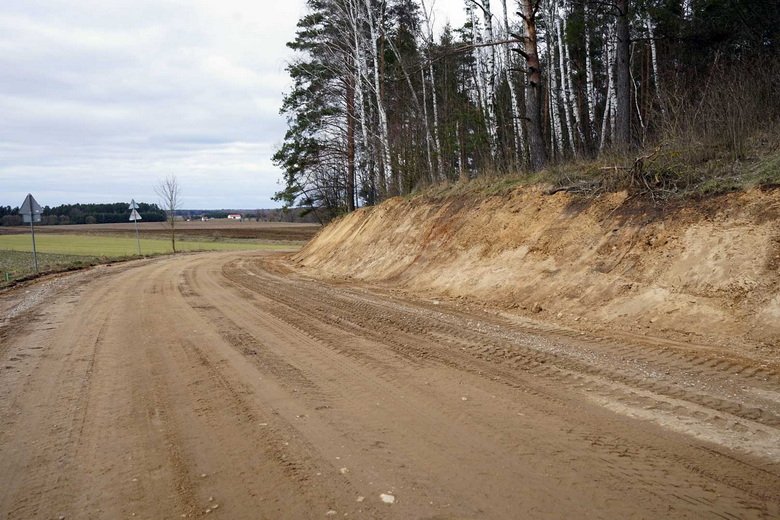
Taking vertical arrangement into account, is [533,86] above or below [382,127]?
below

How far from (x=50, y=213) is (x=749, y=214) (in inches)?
6556

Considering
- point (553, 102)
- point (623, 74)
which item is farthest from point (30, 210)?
point (623, 74)

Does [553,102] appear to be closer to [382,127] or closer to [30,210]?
[382,127]

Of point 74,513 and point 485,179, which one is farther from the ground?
point 485,179

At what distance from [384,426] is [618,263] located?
239 inches

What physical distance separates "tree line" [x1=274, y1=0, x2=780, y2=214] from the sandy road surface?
253 inches

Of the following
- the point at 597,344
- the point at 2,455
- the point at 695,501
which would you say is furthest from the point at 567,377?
the point at 2,455

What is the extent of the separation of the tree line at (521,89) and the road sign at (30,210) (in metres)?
13.4

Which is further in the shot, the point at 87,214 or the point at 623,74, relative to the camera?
the point at 87,214

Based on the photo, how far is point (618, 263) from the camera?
875 cm

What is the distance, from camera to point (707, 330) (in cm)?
660

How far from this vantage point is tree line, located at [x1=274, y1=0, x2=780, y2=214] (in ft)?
42.0

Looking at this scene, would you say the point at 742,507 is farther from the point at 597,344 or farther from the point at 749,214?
the point at 749,214

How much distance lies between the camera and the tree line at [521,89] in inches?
504
